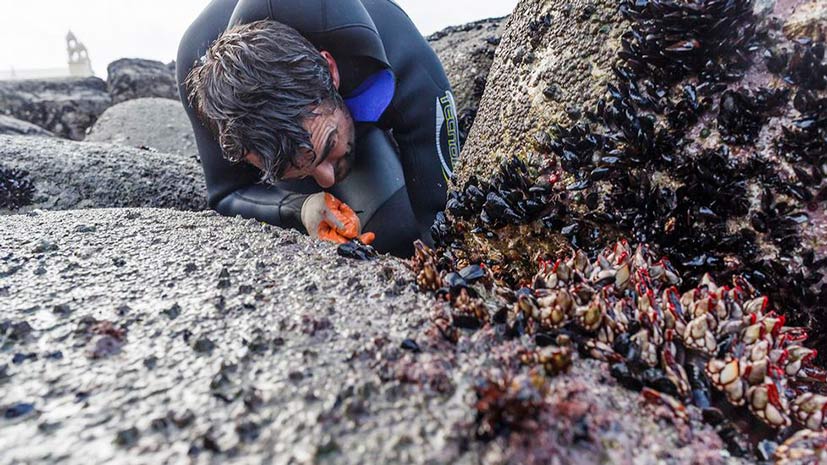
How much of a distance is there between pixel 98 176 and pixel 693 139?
464cm

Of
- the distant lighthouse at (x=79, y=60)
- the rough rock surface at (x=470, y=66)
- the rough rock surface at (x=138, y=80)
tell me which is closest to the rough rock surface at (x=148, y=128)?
the rough rock surface at (x=138, y=80)

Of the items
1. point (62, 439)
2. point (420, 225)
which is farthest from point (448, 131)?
point (62, 439)

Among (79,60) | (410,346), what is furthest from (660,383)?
(79,60)

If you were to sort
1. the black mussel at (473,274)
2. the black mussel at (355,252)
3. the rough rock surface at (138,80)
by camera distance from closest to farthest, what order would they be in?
the black mussel at (473,274), the black mussel at (355,252), the rough rock surface at (138,80)

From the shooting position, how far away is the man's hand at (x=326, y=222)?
3580mm

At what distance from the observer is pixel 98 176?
14.6 ft

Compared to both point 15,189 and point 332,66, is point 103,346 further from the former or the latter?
point 15,189

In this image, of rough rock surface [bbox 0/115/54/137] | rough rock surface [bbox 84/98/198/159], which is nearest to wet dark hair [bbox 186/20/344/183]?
rough rock surface [bbox 84/98/198/159]

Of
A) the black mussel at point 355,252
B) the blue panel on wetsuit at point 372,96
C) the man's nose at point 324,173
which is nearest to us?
the black mussel at point 355,252

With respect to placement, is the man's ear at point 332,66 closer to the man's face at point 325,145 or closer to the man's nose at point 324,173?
the man's face at point 325,145

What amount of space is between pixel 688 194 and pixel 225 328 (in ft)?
5.25

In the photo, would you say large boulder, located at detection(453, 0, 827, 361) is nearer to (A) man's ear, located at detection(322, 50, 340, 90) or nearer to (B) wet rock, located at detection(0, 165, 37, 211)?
(A) man's ear, located at detection(322, 50, 340, 90)

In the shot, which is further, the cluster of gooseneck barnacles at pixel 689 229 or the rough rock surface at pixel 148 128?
the rough rock surface at pixel 148 128

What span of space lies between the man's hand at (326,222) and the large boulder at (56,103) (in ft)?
26.4
